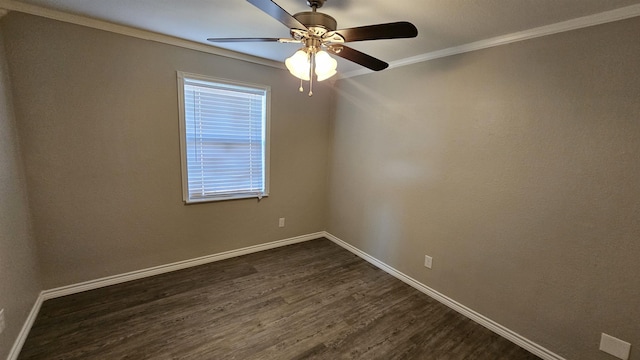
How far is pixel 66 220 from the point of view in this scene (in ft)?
7.39

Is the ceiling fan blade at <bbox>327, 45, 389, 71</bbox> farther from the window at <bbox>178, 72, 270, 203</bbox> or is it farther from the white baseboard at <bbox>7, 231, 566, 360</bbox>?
the white baseboard at <bbox>7, 231, 566, 360</bbox>

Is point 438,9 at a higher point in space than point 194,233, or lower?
higher

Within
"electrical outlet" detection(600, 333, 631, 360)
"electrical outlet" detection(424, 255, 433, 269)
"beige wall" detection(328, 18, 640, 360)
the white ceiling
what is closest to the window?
the white ceiling

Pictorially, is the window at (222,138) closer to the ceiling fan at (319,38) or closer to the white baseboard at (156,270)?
the white baseboard at (156,270)

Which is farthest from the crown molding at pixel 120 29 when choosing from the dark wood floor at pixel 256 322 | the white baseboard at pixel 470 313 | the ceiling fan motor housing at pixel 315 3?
the white baseboard at pixel 470 313

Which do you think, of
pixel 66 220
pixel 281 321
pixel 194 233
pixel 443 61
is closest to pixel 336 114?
pixel 443 61

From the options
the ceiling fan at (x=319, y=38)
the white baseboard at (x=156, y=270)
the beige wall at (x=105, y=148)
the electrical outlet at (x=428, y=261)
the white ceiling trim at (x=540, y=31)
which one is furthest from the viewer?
the electrical outlet at (x=428, y=261)

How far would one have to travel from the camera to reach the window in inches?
107

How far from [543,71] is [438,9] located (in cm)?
87

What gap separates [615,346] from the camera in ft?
5.34

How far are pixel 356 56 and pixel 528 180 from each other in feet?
5.02

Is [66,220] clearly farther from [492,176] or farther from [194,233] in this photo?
[492,176]

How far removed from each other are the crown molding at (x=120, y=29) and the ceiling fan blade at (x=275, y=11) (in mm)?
1661

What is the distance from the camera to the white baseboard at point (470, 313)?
1915 mm
